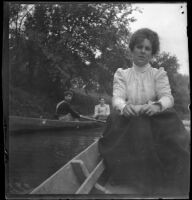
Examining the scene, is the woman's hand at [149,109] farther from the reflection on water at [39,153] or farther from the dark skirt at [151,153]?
the reflection on water at [39,153]

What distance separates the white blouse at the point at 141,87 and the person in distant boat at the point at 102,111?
8cm

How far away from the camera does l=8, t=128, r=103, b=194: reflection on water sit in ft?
9.50

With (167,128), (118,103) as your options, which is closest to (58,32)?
(118,103)

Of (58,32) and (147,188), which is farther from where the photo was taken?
(58,32)

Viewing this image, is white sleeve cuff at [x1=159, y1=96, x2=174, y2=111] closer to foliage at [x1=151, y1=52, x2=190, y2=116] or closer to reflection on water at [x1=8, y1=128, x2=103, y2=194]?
foliage at [x1=151, y1=52, x2=190, y2=116]

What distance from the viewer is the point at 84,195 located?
281cm

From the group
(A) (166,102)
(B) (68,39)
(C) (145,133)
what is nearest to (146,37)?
(A) (166,102)

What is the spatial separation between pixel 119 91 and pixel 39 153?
95cm

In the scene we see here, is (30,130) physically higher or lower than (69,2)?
lower

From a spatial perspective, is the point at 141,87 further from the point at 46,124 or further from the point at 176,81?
the point at 46,124

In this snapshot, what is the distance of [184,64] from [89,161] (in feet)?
4.16

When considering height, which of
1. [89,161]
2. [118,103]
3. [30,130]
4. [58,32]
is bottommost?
[89,161]

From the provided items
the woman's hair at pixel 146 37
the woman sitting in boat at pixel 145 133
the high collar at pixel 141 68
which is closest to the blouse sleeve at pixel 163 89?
the woman sitting in boat at pixel 145 133

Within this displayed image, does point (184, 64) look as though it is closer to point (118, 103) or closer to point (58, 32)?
point (118, 103)
